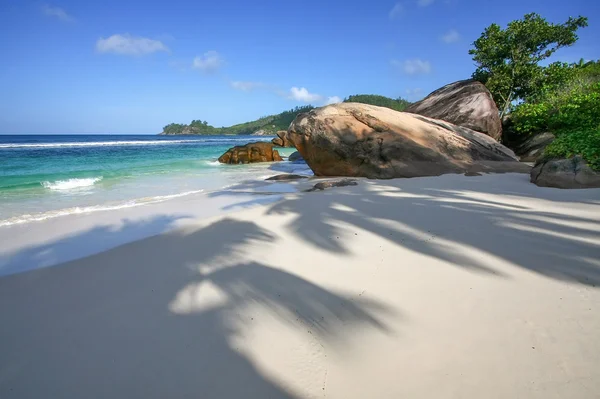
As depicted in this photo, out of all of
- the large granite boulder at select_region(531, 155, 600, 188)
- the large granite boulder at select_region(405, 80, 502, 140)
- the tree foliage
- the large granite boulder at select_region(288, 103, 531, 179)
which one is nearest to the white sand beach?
the large granite boulder at select_region(531, 155, 600, 188)

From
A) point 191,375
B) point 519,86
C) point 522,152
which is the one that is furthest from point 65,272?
point 519,86

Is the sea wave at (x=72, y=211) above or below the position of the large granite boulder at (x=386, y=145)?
below

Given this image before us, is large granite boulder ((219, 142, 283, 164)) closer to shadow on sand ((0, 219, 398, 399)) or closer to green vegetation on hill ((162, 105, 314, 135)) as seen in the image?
shadow on sand ((0, 219, 398, 399))

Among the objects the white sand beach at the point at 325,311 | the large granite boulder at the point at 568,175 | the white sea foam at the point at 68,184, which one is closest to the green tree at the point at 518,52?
the large granite boulder at the point at 568,175

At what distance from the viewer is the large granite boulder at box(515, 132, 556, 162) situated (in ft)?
37.8

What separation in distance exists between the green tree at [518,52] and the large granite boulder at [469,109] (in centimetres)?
436

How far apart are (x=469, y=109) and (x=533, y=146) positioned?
303cm

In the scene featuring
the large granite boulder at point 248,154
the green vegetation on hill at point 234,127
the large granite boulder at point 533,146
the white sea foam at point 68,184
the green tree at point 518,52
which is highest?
the green vegetation on hill at point 234,127

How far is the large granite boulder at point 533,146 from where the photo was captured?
37.8 feet

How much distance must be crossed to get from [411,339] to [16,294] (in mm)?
3336

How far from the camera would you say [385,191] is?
5.79 metres

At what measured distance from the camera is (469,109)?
479 inches

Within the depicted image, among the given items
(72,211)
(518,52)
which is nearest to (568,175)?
(72,211)

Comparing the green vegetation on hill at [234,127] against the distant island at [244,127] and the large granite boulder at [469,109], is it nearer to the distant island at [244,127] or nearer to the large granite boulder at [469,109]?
the distant island at [244,127]
